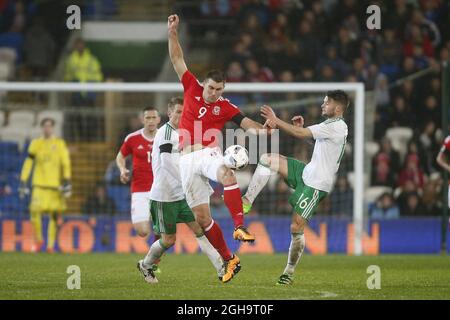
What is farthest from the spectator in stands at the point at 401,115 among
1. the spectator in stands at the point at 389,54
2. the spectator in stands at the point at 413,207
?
the spectator in stands at the point at 413,207

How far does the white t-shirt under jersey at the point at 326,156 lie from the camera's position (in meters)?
11.1

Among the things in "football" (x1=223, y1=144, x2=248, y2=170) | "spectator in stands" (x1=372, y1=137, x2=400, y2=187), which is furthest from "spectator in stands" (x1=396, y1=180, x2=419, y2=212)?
"football" (x1=223, y1=144, x2=248, y2=170)

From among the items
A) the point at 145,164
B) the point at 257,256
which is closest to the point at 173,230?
the point at 145,164

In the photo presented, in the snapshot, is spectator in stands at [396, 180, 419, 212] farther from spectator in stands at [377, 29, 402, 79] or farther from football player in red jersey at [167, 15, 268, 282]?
football player in red jersey at [167, 15, 268, 282]

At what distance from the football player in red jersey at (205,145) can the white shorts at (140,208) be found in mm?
3594

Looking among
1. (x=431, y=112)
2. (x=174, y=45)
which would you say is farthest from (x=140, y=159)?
(x=431, y=112)

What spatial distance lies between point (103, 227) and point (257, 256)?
3.26 meters

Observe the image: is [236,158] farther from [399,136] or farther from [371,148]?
[399,136]

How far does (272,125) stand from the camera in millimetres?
10672

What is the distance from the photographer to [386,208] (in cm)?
1941

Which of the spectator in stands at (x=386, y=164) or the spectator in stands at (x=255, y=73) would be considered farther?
the spectator in stands at (x=255, y=73)

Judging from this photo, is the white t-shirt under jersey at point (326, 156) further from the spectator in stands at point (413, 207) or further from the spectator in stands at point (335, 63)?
the spectator in stands at point (335, 63)

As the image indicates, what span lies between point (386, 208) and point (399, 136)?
6.67ft

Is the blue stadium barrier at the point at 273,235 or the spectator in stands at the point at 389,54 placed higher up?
the spectator in stands at the point at 389,54
